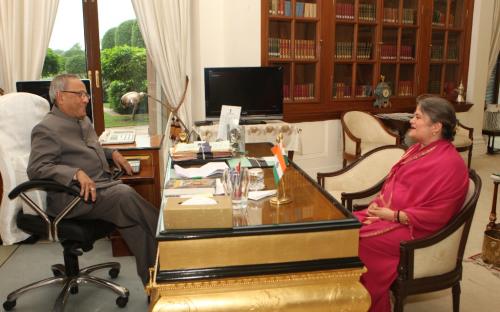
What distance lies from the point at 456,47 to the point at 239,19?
3.30 m

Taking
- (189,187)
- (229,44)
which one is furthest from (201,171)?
(229,44)

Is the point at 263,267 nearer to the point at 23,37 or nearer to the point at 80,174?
the point at 80,174

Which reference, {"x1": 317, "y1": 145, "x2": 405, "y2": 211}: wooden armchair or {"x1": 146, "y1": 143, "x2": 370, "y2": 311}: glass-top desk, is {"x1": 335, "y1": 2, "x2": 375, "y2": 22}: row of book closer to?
{"x1": 317, "y1": 145, "x2": 405, "y2": 211}: wooden armchair

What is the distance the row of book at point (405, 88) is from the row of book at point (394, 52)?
0.98ft

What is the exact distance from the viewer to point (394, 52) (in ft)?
18.2

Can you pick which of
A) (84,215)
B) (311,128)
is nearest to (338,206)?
(84,215)

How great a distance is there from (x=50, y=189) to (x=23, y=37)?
98.0 inches

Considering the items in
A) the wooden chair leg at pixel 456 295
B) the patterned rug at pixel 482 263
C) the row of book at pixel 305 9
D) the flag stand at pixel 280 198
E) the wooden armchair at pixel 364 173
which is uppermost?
the row of book at pixel 305 9

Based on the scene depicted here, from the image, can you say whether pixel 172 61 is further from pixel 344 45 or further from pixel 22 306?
pixel 22 306

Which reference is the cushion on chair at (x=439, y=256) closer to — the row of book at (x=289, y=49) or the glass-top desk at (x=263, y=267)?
the glass-top desk at (x=263, y=267)

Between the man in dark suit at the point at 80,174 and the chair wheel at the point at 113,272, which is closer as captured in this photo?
the man in dark suit at the point at 80,174

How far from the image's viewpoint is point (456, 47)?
6.09m

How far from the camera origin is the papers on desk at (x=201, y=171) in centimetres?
215

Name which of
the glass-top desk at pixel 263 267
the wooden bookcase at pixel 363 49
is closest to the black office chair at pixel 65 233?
the glass-top desk at pixel 263 267
